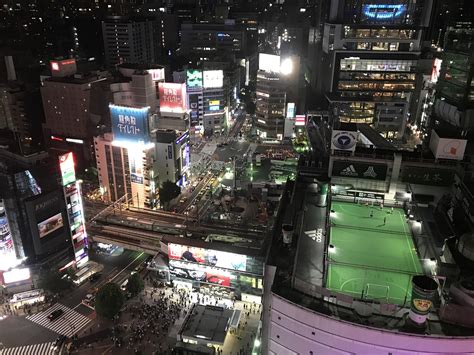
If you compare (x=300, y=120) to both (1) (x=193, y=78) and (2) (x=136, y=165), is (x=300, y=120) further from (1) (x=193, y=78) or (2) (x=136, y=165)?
(2) (x=136, y=165)

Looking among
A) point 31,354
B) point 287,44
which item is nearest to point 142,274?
point 31,354

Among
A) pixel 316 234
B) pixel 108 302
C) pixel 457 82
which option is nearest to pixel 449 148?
pixel 316 234

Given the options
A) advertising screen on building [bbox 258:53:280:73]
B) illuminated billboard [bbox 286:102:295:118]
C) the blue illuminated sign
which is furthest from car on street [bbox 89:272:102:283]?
the blue illuminated sign

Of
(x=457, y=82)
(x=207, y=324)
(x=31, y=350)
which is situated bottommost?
(x=31, y=350)

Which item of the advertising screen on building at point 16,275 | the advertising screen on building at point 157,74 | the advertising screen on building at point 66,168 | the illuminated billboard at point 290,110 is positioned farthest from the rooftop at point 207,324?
the illuminated billboard at point 290,110

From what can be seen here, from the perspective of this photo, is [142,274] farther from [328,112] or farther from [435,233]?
[328,112]

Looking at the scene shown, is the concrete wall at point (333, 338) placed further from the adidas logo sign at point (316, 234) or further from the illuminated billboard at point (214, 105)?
the illuminated billboard at point (214, 105)

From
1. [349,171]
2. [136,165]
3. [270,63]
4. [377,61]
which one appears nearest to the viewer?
[349,171]
